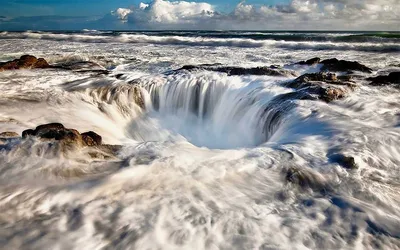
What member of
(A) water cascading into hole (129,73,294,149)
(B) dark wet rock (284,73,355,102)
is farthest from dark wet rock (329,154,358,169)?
(B) dark wet rock (284,73,355,102)

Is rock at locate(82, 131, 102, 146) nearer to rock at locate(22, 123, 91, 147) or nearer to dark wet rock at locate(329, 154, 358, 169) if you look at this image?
rock at locate(22, 123, 91, 147)

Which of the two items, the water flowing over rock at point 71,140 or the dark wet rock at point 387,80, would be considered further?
the dark wet rock at point 387,80

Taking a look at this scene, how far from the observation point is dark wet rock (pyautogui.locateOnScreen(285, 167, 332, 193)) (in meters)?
3.56

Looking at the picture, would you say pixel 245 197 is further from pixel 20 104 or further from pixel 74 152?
pixel 20 104

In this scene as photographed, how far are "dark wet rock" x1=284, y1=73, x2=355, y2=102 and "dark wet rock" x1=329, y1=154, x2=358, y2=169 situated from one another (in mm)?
2870

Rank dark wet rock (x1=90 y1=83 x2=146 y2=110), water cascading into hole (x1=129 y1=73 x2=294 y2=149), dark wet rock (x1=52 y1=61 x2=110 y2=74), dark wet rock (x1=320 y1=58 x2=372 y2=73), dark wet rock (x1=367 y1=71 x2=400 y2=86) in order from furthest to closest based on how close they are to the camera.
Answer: dark wet rock (x1=52 y1=61 x2=110 y2=74) → dark wet rock (x1=320 y1=58 x2=372 y2=73) → dark wet rock (x1=367 y1=71 x2=400 y2=86) → dark wet rock (x1=90 y1=83 x2=146 y2=110) → water cascading into hole (x1=129 y1=73 x2=294 y2=149)

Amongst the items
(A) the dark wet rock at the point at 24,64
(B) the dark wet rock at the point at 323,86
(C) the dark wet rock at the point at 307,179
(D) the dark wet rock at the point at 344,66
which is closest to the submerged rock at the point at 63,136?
(C) the dark wet rock at the point at 307,179

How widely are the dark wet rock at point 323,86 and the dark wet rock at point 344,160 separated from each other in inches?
113

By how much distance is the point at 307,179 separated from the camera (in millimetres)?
3701

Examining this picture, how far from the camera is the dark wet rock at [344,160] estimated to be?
13.1 feet

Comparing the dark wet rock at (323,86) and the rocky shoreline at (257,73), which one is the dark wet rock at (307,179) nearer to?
the rocky shoreline at (257,73)

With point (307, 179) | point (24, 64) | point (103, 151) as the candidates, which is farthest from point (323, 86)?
point (24, 64)

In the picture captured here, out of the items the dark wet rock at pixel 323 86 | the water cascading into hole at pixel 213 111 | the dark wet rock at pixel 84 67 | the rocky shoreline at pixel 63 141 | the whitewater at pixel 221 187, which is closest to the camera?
the whitewater at pixel 221 187

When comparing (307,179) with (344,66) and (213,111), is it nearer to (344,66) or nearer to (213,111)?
(213,111)
